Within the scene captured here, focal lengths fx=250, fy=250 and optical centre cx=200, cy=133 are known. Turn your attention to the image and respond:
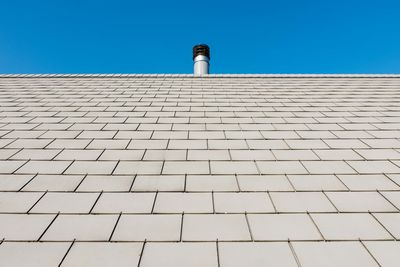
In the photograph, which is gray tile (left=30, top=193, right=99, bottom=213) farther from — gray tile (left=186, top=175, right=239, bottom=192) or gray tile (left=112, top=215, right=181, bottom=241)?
gray tile (left=186, top=175, right=239, bottom=192)

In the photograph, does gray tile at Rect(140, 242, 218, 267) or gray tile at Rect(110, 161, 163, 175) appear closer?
gray tile at Rect(140, 242, 218, 267)

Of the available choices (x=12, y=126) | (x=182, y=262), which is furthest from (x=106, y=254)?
(x=12, y=126)

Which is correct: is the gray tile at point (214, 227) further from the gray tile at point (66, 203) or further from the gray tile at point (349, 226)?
the gray tile at point (66, 203)

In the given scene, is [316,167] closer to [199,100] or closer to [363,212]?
[363,212]

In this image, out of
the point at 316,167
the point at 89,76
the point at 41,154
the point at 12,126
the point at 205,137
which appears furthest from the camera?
the point at 89,76

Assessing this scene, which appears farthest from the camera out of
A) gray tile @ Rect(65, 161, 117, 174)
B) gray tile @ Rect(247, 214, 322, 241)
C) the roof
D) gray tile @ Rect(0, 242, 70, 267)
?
gray tile @ Rect(65, 161, 117, 174)

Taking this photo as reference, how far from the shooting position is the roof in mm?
1694

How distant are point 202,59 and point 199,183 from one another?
381 inches

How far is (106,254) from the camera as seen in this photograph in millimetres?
1641

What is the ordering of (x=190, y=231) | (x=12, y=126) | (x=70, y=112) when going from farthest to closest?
(x=70, y=112), (x=12, y=126), (x=190, y=231)

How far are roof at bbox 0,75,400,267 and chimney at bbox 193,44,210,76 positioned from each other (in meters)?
6.73

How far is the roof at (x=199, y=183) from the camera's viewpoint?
169 cm

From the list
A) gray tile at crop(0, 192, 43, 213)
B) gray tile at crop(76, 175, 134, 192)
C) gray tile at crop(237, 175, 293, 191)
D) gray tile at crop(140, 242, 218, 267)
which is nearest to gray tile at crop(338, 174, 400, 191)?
gray tile at crop(237, 175, 293, 191)

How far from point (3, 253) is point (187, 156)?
1802mm
